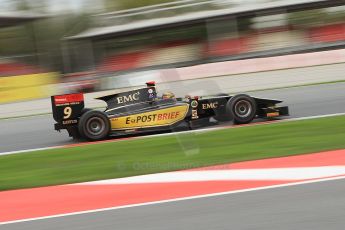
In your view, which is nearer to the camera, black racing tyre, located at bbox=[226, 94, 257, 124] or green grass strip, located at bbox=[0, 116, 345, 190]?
green grass strip, located at bbox=[0, 116, 345, 190]

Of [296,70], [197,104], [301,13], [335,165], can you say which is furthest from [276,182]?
[301,13]

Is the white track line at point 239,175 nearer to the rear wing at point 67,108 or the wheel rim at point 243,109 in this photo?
the rear wing at point 67,108

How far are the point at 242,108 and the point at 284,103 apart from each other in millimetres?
2970

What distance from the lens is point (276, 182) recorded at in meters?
5.74

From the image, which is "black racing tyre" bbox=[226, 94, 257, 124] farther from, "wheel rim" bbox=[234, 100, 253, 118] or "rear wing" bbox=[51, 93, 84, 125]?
"rear wing" bbox=[51, 93, 84, 125]

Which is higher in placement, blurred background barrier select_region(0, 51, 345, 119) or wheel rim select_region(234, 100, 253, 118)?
blurred background barrier select_region(0, 51, 345, 119)

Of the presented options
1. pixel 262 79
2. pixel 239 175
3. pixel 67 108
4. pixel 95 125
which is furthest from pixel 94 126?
pixel 262 79

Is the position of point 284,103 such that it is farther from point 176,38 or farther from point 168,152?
point 176,38

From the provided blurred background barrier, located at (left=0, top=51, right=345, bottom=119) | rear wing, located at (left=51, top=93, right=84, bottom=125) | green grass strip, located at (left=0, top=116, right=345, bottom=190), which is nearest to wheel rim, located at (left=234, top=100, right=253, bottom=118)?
green grass strip, located at (left=0, top=116, right=345, bottom=190)

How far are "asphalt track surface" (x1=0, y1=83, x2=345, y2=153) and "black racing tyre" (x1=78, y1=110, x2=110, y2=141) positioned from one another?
1.74 ft

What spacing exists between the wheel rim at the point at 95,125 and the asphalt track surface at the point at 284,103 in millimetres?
579

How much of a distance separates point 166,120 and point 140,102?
1.88 ft

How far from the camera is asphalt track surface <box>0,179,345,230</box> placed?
4.33 meters

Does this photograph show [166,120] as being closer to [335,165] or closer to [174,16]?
[335,165]
